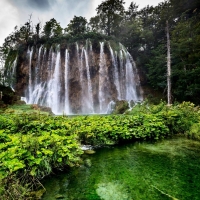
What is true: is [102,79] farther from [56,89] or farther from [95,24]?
[95,24]

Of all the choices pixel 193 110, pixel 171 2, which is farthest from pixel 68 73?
pixel 193 110

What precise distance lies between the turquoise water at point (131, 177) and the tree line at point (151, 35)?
50.3ft

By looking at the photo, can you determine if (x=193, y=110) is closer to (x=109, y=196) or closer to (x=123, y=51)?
(x=109, y=196)

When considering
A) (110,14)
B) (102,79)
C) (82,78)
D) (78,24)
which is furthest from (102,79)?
(110,14)

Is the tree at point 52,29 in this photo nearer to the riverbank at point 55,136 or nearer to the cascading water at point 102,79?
the cascading water at point 102,79

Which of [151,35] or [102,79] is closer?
[102,79]

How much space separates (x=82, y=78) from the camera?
25125mm

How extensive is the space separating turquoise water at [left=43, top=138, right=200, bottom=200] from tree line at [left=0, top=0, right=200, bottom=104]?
50.3 feet

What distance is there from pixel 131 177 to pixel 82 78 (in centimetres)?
2217

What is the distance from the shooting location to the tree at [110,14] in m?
33.8

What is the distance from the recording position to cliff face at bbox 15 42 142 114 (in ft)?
80.0

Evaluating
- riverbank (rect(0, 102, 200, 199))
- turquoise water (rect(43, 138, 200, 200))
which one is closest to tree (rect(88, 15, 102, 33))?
riverbank (rect(0, 102, 200, 199))

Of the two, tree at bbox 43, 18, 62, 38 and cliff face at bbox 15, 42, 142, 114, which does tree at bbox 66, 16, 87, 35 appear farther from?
cliff face at bbox 15, 42, 142, 114

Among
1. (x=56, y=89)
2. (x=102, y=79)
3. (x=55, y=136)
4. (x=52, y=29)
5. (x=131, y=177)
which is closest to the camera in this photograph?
(x=131, y=177)
